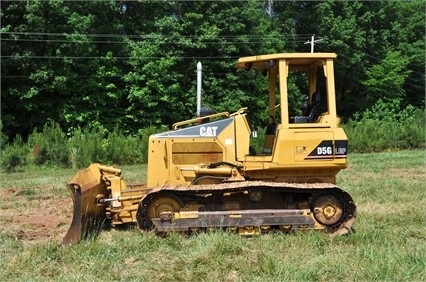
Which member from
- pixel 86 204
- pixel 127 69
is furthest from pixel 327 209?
pixel 127 69

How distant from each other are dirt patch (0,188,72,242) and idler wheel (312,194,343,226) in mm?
3693

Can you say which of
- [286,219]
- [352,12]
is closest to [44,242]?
[286,219]

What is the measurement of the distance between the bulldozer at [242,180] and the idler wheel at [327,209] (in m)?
0.01

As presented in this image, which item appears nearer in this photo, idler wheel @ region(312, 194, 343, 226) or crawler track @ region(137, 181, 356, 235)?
crawler track @ region(137, 181, 356, 235)

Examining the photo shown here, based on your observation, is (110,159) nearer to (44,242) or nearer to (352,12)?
(44,242)

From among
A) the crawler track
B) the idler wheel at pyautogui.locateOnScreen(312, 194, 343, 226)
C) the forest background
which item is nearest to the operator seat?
the crawler track

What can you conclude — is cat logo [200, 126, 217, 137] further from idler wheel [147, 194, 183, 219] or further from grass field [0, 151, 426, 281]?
grass field [0, 151, 426, 281]

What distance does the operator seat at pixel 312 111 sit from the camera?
25.3 feet

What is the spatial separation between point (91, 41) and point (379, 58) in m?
25.8

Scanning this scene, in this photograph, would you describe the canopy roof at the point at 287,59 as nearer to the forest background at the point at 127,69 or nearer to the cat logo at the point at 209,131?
the cat logo at the point at 209,131

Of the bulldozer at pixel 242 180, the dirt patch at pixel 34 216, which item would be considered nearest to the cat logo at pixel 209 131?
the bulldozer at pixel 242 180

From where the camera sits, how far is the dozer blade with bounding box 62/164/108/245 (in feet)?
23.0

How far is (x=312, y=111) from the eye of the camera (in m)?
7.85

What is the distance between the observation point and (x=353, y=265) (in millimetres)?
5691
